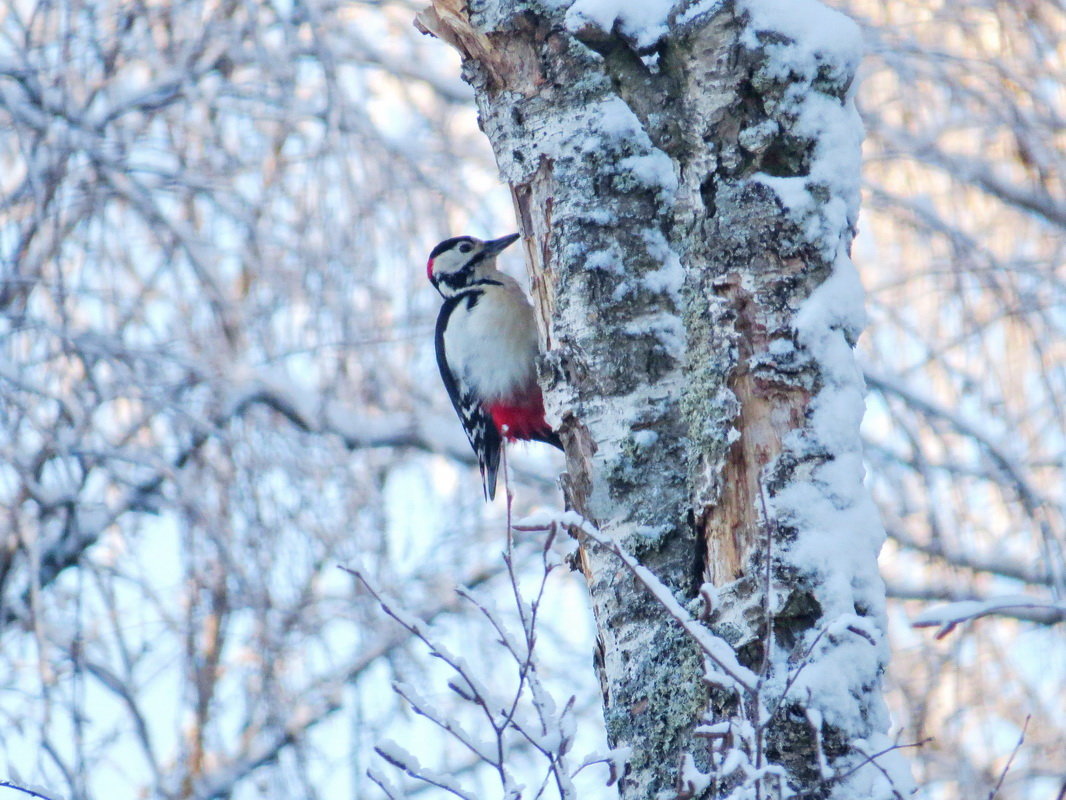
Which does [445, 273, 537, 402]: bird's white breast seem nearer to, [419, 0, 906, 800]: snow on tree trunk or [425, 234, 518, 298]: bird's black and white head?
[425, 234, 518, 298]: bird's black and white head

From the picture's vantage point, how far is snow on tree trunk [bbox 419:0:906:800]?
1738 millimetres

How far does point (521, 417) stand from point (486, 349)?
228 mm

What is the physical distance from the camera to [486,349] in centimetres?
378

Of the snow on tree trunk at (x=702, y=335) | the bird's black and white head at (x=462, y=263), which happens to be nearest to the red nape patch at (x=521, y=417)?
the bird's black and white head at (x=462, y=263)

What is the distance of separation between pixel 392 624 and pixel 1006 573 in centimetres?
261

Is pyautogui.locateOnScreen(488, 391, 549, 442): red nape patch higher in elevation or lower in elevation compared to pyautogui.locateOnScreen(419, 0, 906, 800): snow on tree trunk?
higher

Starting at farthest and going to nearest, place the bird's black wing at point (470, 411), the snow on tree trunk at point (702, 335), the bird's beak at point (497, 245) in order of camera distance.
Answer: the bird's black wing at point (470, 411)
the bird's beak at point (497, 245)
the snow on tree trunk at point (702, 335)

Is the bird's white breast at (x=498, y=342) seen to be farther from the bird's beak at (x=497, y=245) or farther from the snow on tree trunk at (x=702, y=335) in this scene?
the snow on tree trunk at (x=702, y=335)

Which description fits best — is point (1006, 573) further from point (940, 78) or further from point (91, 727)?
point (91, 727)

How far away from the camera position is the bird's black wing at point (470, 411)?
3941 millimetres

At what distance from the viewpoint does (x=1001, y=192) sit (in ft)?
14.7

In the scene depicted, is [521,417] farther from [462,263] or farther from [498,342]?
[462,263]

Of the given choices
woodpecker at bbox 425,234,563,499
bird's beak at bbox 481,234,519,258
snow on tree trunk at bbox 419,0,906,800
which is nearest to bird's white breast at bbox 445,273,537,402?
woodpecker at bbox 425,234,563,499

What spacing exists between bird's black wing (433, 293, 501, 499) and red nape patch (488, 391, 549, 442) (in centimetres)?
6
